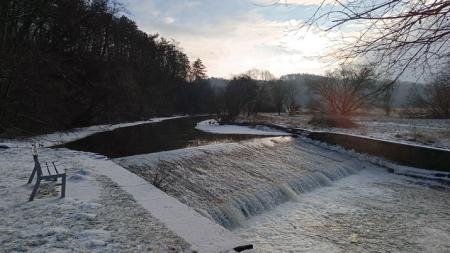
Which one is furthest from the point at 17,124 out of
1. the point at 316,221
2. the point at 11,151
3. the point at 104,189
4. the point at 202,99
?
the point at 202,99

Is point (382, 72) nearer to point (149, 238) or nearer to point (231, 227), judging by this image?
point (149, 238)

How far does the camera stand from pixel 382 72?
371 centimetres

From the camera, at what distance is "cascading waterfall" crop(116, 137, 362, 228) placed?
979cm

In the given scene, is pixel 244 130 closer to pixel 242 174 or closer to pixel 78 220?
pixel 242 174

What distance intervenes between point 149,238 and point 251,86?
1608 inches

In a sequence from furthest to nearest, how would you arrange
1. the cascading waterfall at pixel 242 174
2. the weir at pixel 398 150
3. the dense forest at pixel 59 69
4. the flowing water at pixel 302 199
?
the dense forest at pixel 59 69 → the weir at pixel 398 150 → the cascading waterfall at pixel 242 174 → the flowing water at pixel 302 199

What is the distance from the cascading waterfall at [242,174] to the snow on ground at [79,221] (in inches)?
103

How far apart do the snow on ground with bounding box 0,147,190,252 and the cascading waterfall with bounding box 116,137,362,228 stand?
2.60 m

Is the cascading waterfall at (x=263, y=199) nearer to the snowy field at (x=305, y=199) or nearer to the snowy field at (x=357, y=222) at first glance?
the snowy field at (x=305, y=199)

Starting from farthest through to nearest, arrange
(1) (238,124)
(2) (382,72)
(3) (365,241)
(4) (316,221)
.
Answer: (1) (238,124) → (4) (316,221) → (3) (365,241) → (2) (382,72)

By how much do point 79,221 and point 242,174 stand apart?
24.5 ft

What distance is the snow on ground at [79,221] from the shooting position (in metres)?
4.85

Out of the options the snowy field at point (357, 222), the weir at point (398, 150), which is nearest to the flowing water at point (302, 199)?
the snowy field at point (357, 222)

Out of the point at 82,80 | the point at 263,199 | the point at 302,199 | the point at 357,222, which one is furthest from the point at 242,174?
the point at 82,80
